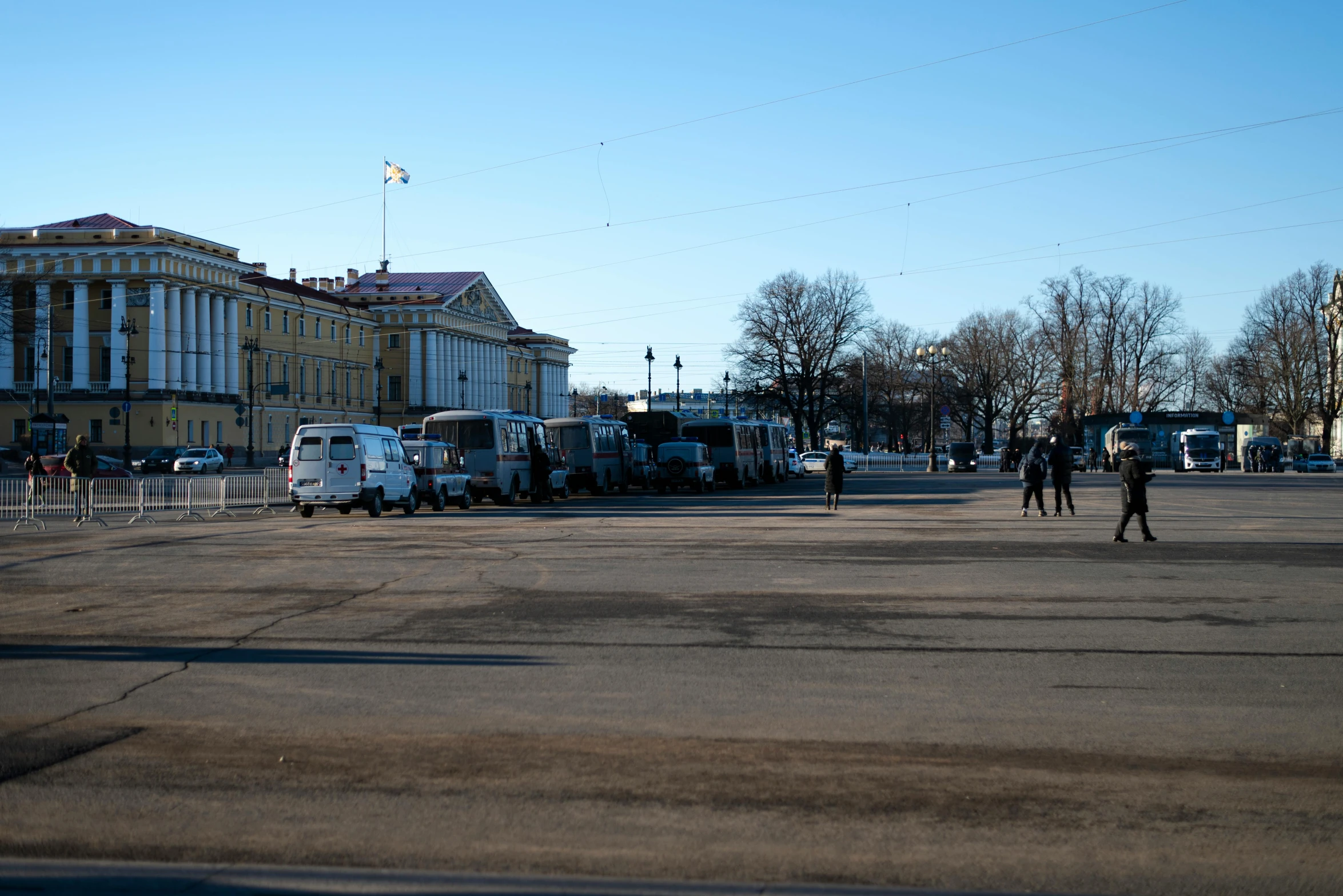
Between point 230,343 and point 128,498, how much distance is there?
208 ft

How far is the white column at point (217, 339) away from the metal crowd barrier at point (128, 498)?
58.0m

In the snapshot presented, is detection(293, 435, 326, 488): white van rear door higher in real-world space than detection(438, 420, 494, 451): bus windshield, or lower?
lower

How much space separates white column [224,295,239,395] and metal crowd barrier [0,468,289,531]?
59.7 m

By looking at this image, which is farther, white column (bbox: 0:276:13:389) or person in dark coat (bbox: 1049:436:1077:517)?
white column (bbox: 0:276:13:389)

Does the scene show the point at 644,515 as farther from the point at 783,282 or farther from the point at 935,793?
the point at 783,282

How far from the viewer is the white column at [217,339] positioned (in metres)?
88.9

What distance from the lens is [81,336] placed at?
84.4 metres

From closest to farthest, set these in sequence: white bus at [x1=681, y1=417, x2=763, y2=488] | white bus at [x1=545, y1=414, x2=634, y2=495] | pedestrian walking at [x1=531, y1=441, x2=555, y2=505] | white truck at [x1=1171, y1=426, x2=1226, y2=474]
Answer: pedestrian walking at [x1=531, y1=441, x2=555, y2=505] < white bus at [x1=545, y1=414, x2=634, y2=495] < white bus at [x1=681, y1=417, x2=763, y2=488] < white truck at [x1=1171, y1=426, x2=1226, y2=474]

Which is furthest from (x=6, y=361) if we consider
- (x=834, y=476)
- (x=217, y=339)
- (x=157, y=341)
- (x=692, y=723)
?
(x=692, y=723)

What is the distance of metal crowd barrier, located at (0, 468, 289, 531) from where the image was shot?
96.0 ft

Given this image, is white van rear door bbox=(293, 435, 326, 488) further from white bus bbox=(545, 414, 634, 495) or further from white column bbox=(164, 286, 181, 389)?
white column bbox=(164, 286, 181, 389)

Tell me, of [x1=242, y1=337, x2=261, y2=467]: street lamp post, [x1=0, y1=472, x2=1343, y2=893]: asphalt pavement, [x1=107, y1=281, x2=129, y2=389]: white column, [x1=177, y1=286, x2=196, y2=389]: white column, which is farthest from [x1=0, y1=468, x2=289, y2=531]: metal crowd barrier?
[x1=107, y1=281, x2=129, y2=389]: white column

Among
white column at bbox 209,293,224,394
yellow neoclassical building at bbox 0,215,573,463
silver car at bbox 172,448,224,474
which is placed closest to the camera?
silver car at bbox 172,448,224,474

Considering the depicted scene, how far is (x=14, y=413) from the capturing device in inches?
3327
